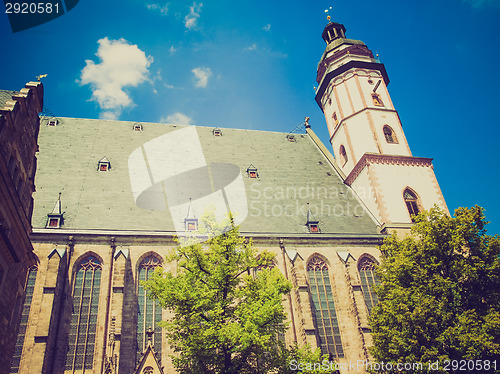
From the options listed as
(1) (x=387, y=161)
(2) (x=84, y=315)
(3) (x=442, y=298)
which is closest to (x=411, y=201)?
(1) (x=387, y=161)

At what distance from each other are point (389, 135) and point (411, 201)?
5351 mm

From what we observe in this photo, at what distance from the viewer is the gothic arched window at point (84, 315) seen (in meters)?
16.0

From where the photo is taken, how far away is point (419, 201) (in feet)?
80.7

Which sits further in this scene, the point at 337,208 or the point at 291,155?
the point at 291,155

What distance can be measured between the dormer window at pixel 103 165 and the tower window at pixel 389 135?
1857cm

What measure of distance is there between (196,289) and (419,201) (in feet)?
58.5

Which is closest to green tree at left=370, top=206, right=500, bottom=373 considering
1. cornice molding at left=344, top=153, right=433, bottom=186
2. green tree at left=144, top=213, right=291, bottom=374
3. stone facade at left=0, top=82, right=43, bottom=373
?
green tree at left=144, top=213, right=291, bottom=374

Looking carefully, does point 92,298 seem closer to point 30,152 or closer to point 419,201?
point 30,152

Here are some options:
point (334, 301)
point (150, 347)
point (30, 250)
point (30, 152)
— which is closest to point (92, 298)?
point (150, 347)

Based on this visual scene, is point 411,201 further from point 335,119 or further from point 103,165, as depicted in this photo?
point 103,165

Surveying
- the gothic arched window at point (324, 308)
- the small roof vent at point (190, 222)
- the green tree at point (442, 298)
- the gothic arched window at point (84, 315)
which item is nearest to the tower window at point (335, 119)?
the gothic arched window at point (324, 308)

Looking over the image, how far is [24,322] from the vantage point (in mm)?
16047

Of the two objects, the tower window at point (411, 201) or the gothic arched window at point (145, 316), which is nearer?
the gothic arched window at point (145, 316)
